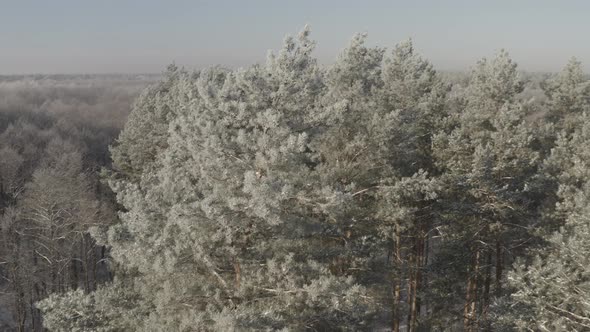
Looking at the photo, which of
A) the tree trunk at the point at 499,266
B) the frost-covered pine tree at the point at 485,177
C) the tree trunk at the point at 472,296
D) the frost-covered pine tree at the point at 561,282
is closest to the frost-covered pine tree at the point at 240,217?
the frost-covered pine tree at the point at 561,282

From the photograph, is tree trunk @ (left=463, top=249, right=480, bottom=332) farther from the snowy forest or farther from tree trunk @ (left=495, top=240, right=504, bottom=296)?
tree trunk @ (left=495, top=240, right=504, bottom=296)

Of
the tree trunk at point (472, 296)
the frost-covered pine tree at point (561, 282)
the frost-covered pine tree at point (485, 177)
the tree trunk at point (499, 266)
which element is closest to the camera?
the frost-covered pine tree at point (561, 282)

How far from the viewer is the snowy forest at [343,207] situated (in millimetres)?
10031

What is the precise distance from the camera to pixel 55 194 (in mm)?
24375

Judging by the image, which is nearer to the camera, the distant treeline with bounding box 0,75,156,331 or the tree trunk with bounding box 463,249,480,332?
the tree trunk with bounding box 463,249,480,332

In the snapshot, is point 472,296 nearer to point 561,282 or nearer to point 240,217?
point 561,282

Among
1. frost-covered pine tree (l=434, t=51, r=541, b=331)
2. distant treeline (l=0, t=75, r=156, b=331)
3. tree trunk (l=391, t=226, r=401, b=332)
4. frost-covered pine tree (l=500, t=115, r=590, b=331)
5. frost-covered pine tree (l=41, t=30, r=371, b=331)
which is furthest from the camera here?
distant treeline (l=0, t=75, r=156, b=331)

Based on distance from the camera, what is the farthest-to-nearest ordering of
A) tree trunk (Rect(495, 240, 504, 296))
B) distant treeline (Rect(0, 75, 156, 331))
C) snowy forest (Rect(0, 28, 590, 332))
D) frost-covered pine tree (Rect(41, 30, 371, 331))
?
distant treeline (Rect(0, 75, 156, 331)) < tree trunk (Rect(495, 240, 504, 296)) < snowy forest (Rect(0, 28, 590, 332)) < frost-covered pine tree (Rect(41, 30, 371, 331))

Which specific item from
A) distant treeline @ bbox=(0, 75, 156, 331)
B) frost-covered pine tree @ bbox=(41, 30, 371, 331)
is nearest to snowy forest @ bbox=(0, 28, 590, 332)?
frost-covered pine tree @ bbox=(41, 30, 371, 331)

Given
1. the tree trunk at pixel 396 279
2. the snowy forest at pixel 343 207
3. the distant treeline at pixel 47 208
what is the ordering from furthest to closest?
the distant treeline at pixel 47 208
the tree trunk at pixel 396 279
the snowy forest at pixel 343 207

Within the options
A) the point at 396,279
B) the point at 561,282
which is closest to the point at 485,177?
the point at 561,282

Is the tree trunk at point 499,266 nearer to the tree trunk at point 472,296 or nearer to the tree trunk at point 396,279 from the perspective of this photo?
the tree trunk at point 472,296

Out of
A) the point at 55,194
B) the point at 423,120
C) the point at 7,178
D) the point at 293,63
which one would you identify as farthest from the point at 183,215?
the point at 7,178

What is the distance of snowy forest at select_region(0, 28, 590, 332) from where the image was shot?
10031 millimetres
